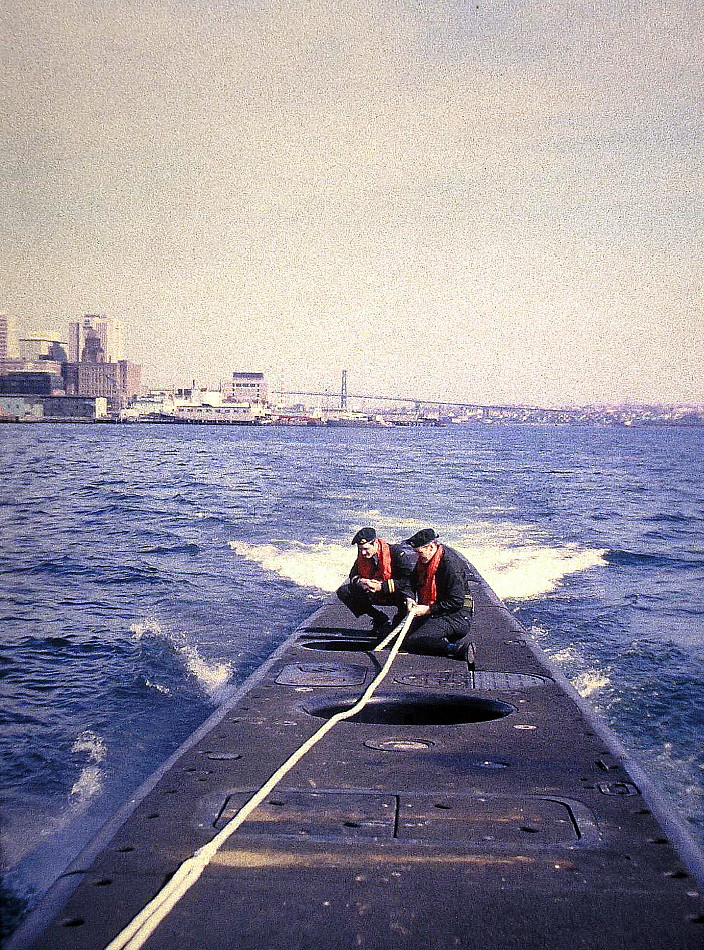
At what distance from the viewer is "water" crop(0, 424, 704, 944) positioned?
9305 millimetres

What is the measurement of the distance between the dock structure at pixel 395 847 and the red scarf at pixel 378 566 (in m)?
3.19

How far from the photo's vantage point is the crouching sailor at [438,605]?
967 centimetres

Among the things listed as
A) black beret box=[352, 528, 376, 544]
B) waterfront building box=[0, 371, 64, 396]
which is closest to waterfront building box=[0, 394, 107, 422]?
waterfront building box=[0, 371, 64, 396]

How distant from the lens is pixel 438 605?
983cm

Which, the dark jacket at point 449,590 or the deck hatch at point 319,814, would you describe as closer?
the deck hatch at point 319,814

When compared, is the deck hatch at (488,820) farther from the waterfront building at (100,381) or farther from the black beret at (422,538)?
the waterfront building at (100,381)

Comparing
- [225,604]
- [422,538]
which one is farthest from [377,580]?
[225,604]

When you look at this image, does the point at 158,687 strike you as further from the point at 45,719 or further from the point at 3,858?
the point at 3,858

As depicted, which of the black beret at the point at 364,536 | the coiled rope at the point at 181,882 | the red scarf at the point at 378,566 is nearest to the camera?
the coiled rope at the point at 181,882

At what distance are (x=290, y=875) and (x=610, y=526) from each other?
95.4ft

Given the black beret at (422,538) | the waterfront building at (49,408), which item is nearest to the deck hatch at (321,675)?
the black beret at (422,538)

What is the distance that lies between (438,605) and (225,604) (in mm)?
8523

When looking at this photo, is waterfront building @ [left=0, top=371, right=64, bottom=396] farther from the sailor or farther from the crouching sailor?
the crouching sailor

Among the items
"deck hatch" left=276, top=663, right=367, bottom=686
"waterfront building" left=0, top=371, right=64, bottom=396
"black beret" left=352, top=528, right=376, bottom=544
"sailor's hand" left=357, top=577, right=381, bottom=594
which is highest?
"waterfront building" left=0, top=371, right=64, bottom=396
